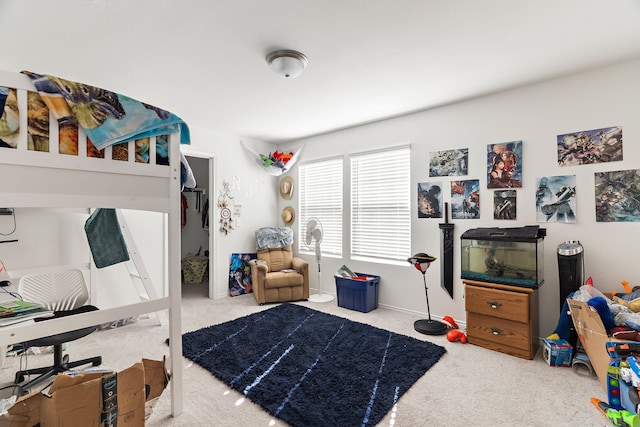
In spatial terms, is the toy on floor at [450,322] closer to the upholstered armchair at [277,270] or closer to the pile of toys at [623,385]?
the pile of toys at [623,385]

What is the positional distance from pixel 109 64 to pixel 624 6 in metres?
3.63

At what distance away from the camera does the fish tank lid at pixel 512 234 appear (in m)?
2.60

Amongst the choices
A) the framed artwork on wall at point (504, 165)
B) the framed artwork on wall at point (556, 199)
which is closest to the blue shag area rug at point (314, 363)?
the framed artwork on wall at point (556, 199)

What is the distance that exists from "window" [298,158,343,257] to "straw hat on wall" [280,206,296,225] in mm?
138

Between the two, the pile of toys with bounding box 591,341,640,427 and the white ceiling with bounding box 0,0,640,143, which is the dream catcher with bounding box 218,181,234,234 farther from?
the pile of toys with bounding box 591,341,640,427

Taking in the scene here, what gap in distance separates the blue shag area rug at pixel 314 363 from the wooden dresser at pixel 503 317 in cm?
45

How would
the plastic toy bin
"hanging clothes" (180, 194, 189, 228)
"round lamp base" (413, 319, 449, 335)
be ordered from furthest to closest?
"hanging clothes" (180, 194, 189, 228) < the plastic toy bin < "round lamp base" (413, 319, 449, 335)

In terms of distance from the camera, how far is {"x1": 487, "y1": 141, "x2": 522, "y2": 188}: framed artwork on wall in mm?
2995

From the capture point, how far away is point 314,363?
8.23 feet

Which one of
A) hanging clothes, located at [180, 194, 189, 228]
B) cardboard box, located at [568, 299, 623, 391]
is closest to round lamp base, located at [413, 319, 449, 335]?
cardboard box, located at [568, 299, 623, 391]

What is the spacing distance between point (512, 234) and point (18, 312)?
3509mm

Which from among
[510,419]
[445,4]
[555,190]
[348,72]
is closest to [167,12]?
[348,72]

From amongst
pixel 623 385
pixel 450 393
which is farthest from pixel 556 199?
pixel 450 393

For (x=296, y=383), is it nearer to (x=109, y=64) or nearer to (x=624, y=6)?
(x=109, y=64)
